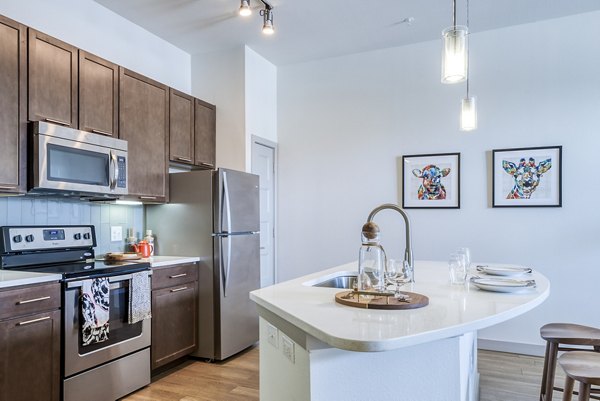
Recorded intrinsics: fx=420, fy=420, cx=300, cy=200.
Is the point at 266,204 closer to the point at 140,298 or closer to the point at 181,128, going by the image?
the point at 181,128

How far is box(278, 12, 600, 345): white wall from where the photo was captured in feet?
11.9

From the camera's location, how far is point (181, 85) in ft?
14.3

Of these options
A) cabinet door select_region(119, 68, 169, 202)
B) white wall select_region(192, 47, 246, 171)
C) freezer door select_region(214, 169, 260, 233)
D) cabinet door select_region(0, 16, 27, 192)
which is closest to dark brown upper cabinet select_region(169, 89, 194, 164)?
cabinet door select_region(119, 68, 169, 202)

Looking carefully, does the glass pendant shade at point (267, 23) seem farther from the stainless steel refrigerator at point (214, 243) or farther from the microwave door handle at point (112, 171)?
→ the microwave door handle at point (112, 171)

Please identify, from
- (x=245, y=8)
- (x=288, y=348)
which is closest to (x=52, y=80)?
(x=245, y=8)

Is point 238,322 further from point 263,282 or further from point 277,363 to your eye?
point 277,363

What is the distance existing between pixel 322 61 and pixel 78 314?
3.45 metres

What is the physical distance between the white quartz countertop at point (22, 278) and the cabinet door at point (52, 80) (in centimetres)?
94

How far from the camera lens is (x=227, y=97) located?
4.29 metres

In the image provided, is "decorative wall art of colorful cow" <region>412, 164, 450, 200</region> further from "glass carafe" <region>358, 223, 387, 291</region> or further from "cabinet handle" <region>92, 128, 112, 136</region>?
"cabinet handle" <region>92, 128, 112, 136</region>

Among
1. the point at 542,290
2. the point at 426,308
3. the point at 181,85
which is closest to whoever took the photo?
the point at 426,308

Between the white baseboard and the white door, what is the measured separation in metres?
2.21

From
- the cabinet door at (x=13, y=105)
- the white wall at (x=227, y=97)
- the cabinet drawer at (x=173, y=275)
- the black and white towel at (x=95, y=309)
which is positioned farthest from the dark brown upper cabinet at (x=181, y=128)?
the black and white towel at (x=95, y=309)

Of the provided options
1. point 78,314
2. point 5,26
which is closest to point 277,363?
point 78,314
